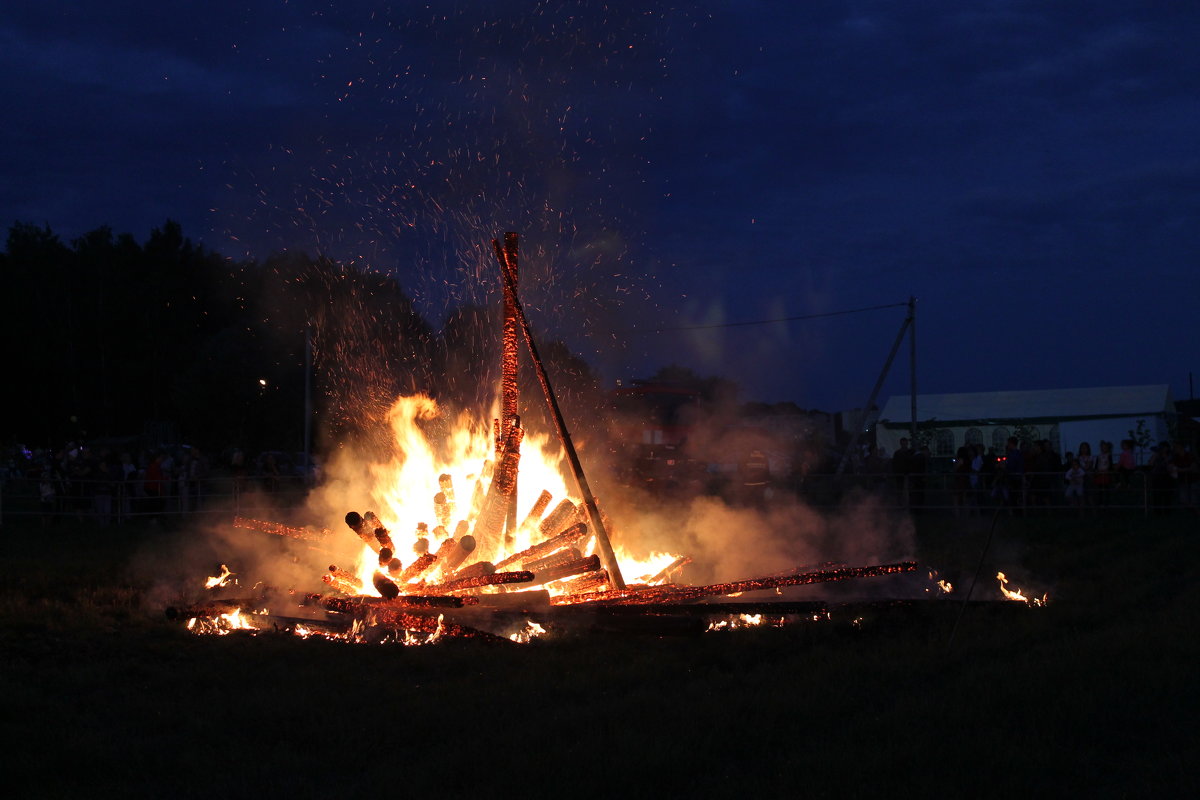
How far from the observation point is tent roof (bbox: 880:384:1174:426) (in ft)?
113

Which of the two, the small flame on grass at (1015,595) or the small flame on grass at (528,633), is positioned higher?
the small flame on grass at (1015,595)

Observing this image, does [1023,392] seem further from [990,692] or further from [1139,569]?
[990,692]

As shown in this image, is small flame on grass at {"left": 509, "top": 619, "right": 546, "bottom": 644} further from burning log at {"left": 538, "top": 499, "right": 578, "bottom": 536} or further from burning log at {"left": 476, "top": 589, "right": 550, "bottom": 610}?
burning log at {"left": 538, "top": 499, "right": 578, "bottom": 536}

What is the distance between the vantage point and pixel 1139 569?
39.5 ft

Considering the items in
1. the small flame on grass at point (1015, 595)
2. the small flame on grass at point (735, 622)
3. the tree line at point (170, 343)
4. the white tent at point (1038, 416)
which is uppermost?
the tree line at point (170, 343)

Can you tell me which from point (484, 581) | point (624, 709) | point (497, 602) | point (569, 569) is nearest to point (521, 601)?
point (497, 602)

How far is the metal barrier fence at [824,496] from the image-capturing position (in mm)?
18078

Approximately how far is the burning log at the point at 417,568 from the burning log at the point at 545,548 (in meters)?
0.63

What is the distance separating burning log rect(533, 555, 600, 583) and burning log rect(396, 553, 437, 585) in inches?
37.3

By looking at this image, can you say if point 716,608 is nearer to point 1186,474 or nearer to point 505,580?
point 505,580

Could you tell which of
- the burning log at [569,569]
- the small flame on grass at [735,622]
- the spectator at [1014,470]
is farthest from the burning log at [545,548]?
the spectator at [1014,470]

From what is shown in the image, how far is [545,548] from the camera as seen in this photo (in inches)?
392

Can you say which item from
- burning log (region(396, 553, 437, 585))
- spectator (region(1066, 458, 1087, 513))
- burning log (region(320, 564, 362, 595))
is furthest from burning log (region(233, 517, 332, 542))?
spectator (region(1066, 458, 1087, 513))

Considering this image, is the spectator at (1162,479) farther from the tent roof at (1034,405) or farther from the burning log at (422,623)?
the tent roof at (1034,405)
